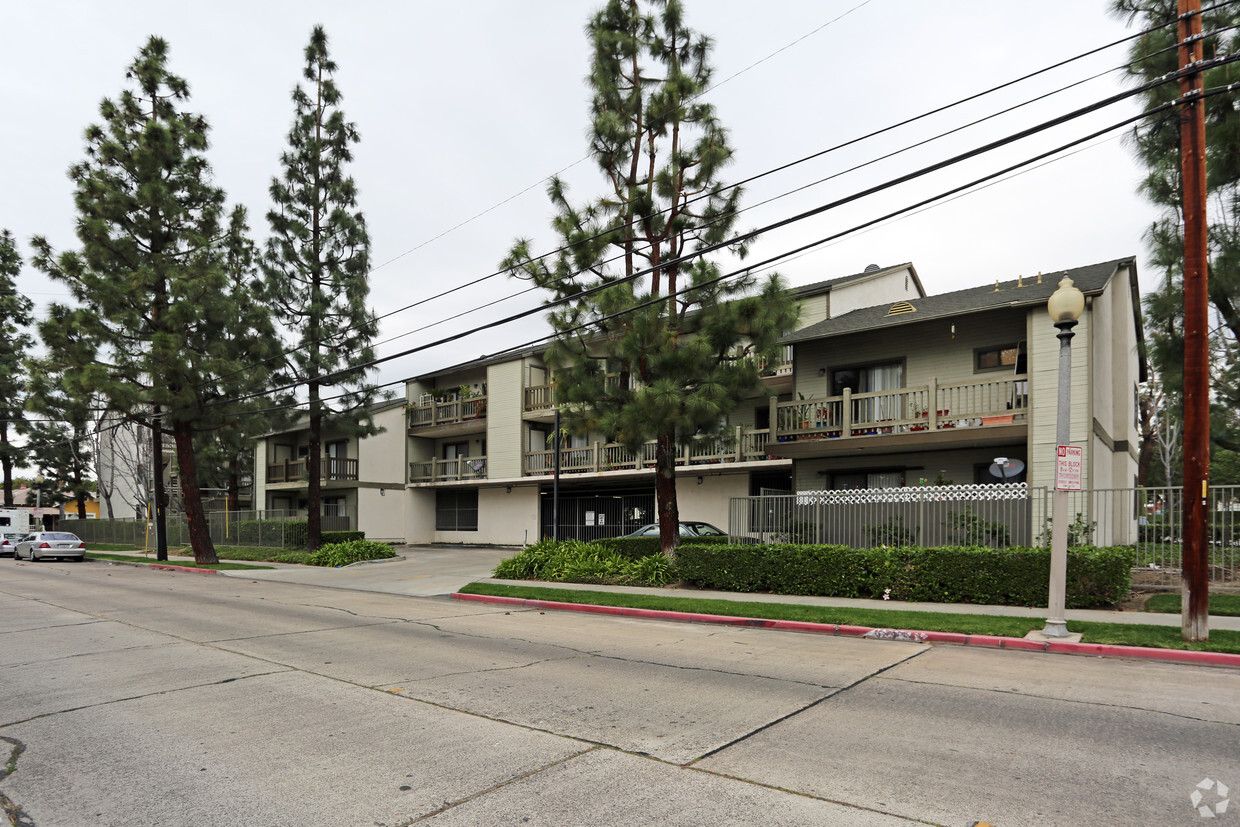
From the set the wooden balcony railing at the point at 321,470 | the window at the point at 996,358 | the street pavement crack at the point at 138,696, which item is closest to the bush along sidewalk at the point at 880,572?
the window at the point at 996,358

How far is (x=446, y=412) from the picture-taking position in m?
37.9

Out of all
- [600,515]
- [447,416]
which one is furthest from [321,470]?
[600,515]

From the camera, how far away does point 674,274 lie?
1902cm

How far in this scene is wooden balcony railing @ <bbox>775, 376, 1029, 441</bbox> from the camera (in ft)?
61.4

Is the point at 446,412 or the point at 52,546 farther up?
the point at 446,412

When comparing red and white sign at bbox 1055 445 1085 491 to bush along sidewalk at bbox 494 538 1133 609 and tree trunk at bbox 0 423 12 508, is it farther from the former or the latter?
tree trunk at bbox 0 423 12 508

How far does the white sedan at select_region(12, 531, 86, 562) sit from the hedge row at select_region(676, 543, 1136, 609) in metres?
29.8

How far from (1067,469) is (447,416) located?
101ft

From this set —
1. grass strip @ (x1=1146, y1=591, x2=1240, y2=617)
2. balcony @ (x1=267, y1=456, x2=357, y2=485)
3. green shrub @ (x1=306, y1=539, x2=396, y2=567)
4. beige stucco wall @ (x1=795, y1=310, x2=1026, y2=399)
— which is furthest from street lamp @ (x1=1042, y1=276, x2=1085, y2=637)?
balcony @ (x1=267, y1=456, x2=357, y2=485)

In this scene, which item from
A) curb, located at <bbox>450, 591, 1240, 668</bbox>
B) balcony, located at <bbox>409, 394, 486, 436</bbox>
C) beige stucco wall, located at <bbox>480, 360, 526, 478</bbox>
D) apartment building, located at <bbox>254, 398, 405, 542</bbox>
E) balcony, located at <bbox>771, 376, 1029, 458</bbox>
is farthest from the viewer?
apartment building, located at <bbox>254, 398, 405, 542</bbox>

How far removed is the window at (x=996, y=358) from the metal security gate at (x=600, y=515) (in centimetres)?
1351

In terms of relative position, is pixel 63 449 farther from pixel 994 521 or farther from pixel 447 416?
pixel 994 521

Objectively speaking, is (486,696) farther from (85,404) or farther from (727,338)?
(85,404)

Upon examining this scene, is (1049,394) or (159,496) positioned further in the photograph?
(159,496)
